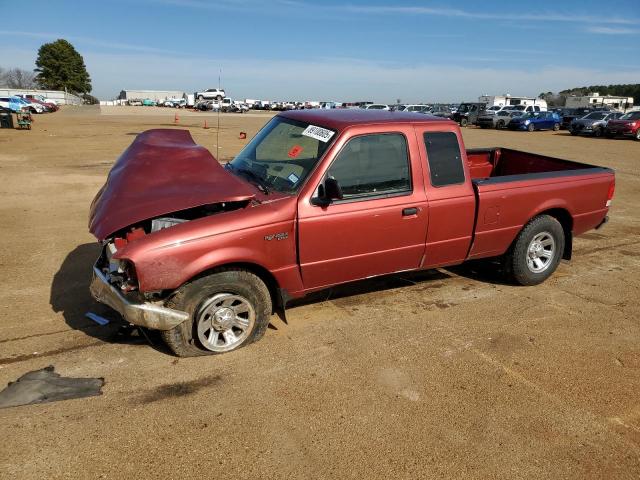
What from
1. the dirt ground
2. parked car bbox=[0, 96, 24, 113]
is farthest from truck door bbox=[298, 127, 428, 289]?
parked car bbox=[0, 96, 24, 113]

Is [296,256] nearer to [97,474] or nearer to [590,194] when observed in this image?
[97,474]

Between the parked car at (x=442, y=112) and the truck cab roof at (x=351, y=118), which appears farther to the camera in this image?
the parked car at (x=442, y=112)

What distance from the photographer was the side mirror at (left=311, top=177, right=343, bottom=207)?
365cm

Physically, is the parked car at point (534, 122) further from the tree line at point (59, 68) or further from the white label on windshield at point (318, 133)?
the tree line at point (59, 68)

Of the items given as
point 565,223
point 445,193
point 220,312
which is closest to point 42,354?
point 220,312

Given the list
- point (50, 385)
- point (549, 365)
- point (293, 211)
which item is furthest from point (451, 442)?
point (50, 385)

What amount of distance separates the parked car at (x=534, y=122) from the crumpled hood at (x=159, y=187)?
114 feet

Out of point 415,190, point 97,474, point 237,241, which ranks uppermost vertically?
point 415,190

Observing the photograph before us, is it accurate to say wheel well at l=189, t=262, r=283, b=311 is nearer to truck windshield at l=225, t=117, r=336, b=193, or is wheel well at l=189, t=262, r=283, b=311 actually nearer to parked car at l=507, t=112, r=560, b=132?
truck windshield at l=225, t=117, r=336, b=193

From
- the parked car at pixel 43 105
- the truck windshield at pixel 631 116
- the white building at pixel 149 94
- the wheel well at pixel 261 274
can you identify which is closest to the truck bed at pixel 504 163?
the wheel well at pixel 261 274

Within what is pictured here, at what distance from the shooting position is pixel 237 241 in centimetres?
352

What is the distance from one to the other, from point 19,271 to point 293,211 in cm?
360

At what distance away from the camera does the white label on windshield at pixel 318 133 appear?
13.3ft

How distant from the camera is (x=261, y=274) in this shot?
12.7 ft
